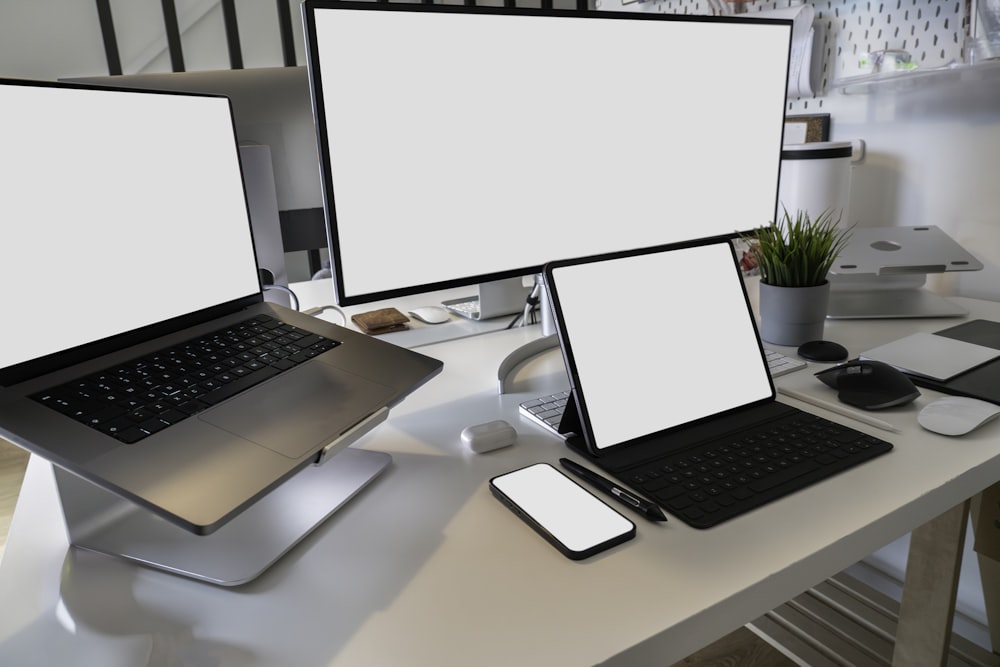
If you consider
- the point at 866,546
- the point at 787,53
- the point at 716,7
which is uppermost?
the point at 716,7

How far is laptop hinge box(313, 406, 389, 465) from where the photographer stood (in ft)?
1.81

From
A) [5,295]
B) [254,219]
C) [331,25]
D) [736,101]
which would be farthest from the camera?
[254,219]

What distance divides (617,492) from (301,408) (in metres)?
0.30

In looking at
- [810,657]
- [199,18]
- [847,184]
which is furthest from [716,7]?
[199,18]

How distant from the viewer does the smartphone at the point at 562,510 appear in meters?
0.53

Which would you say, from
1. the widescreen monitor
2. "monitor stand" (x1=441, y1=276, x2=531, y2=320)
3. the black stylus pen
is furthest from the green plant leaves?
the black stylus pen

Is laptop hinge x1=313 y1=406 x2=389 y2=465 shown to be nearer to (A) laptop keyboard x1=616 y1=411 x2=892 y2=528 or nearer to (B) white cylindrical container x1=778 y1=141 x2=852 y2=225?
(A) laptop keyboard x1=616 y1=411 x2=892 y2=528

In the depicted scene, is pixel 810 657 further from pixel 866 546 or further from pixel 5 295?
pixel 5 295

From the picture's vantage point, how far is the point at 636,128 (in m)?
0.89

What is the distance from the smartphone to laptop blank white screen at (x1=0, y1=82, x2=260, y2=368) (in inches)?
15.4

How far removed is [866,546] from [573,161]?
544 millimetres

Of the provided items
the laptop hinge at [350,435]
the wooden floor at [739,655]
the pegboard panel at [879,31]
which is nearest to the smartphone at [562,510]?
the laptop hinge at [350,435]

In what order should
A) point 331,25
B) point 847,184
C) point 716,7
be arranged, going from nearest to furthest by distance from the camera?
point 331,25 → point 847,184 → point 716,7

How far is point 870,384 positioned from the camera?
30.4 inches
